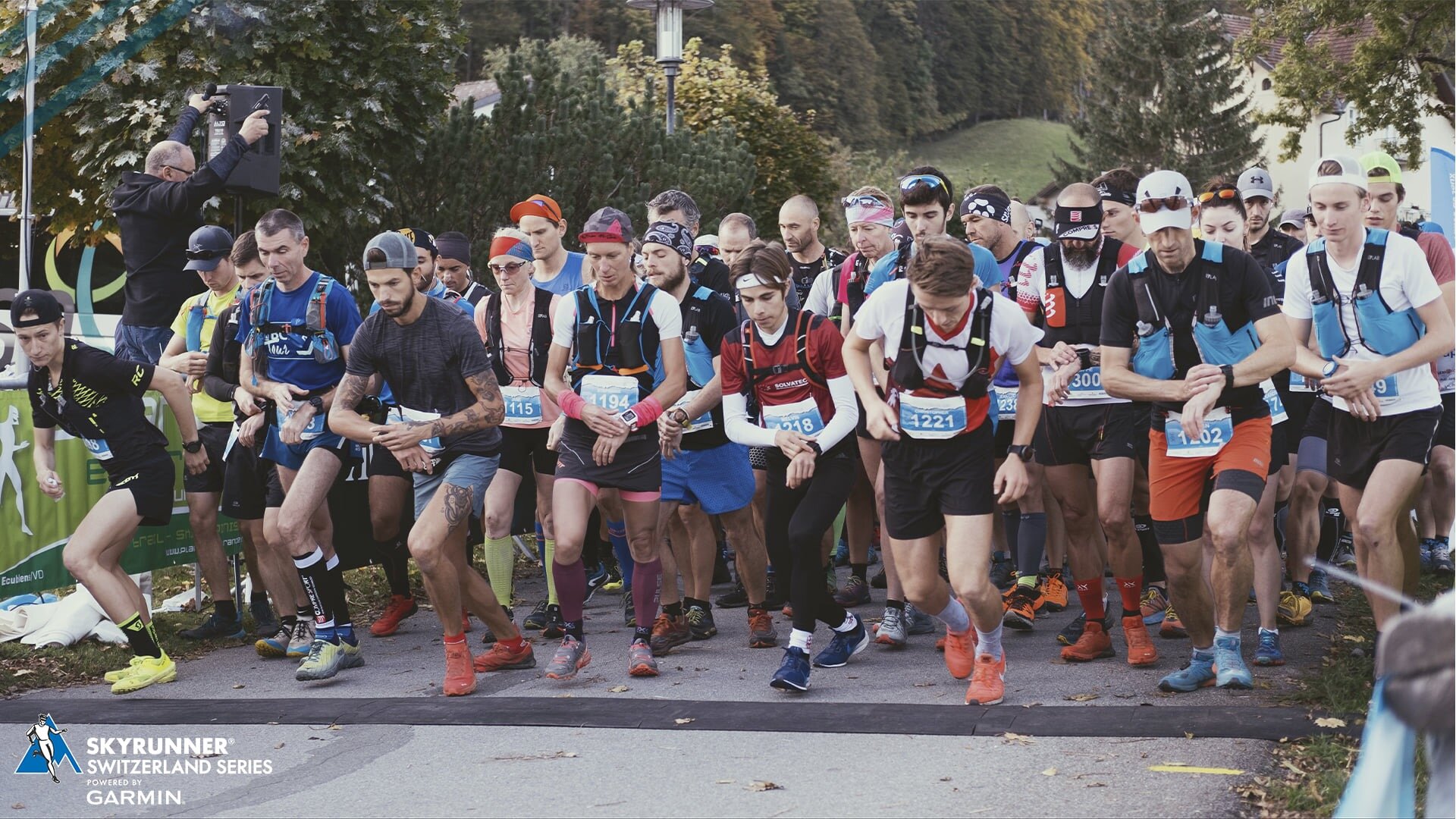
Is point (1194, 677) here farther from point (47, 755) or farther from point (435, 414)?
point (47, 755)

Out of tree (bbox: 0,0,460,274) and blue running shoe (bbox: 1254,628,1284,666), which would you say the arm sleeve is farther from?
tree (bbox: 0,0,460,274)

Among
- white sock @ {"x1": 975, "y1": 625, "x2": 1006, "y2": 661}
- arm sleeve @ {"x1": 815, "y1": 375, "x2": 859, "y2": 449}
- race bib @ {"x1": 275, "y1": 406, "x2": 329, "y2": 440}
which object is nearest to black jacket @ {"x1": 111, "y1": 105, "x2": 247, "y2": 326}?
race bib @ {"x1": 275, "y1": 406, "x2": 329, "y2": 440}

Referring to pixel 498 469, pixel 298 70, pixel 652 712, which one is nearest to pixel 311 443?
pixel 498 469

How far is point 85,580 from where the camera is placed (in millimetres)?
7453

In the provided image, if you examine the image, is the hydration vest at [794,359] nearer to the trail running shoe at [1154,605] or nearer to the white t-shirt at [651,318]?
the white t-shirt at [651,318]

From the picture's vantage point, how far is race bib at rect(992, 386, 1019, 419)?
821 cm

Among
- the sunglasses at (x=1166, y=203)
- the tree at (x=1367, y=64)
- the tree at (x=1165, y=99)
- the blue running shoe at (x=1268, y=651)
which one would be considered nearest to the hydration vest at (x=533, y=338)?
the sunglasses at (x=1166, y=203)

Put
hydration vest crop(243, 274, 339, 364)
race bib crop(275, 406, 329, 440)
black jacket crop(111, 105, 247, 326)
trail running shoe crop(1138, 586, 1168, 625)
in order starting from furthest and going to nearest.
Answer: black jacket crop(111, 105, 247, 326)
trail running shoe crop(1138, 586, 1168, 625)
hydration vest crop(243, 274, 339, 364)
race bib crop(275, 406, 329, 440)

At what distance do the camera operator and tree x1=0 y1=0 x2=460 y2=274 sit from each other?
2776 millimetres

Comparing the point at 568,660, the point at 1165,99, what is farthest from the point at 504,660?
the point at 1165,99

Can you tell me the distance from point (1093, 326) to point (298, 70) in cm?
774

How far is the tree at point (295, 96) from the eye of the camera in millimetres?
12039

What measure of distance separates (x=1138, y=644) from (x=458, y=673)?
3.15 metres

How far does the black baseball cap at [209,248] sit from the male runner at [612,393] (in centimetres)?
247
